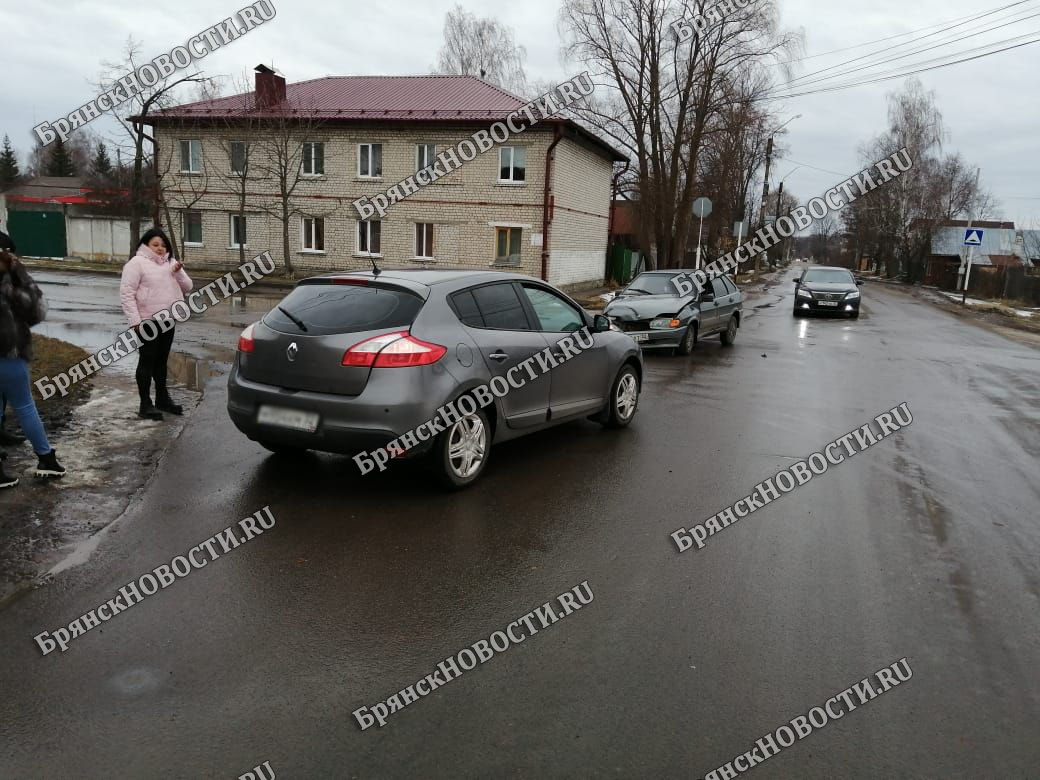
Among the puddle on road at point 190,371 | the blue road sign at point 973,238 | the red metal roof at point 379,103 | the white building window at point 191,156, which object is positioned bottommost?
the puddle on road at point 190,371

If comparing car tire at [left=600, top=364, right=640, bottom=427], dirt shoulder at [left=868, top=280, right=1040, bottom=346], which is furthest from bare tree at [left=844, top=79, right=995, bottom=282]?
car tire at [left=600, top=364, right=640, bottom=427]

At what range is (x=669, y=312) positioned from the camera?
13.8 metres

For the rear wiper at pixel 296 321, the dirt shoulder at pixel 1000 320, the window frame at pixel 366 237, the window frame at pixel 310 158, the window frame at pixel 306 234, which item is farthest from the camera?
the window frame at pixel 306 234

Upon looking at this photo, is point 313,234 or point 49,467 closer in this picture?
point 49,467

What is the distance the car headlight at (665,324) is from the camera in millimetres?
13664

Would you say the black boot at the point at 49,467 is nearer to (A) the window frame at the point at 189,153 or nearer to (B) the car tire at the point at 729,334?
(B) the car tire at the point at 729,334

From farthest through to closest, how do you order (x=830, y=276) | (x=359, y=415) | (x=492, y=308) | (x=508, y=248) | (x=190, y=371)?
(x=508, y=248)
(x=830, y=276)
(x=190, y=371)
(x=492, y=308)
(x=359, y=415)

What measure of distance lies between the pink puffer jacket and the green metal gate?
34785mm

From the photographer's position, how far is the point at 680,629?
3.96 metres

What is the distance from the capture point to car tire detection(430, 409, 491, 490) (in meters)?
5.73

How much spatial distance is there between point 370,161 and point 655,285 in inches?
754

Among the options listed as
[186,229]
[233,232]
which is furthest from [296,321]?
[186,229]

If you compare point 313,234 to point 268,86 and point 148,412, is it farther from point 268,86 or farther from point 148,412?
point 148,412

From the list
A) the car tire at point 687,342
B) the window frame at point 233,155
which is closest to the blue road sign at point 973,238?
the car tire at point 687,342
